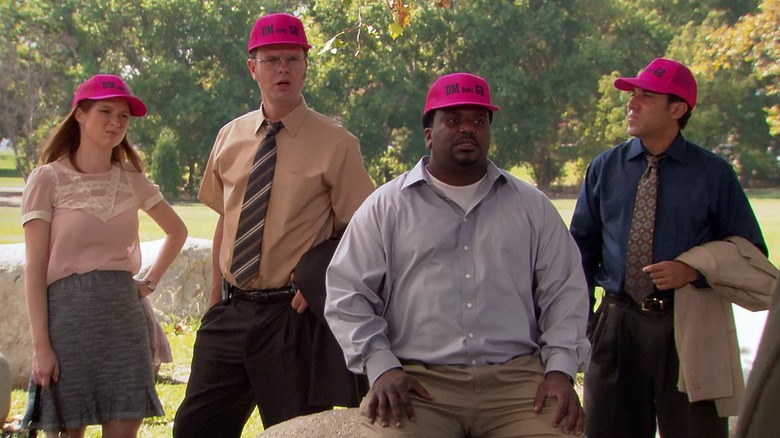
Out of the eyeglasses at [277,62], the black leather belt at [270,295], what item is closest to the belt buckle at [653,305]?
the black leather belt at [270,295]

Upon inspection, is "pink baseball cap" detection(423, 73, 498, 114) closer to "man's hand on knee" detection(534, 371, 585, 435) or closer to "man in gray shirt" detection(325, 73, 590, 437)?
"man in gray shirt" detection(325, 73, 590, 437)

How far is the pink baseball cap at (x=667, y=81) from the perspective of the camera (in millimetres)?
4203

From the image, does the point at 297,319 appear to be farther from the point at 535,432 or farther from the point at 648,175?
the point at 648,175

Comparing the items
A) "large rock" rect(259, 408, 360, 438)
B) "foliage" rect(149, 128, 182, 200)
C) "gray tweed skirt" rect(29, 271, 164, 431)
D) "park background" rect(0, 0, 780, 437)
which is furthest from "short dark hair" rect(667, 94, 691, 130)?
"foliage" rect(149, 128, 182, 200)

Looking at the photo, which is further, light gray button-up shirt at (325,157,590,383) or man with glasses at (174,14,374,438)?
man with glasses at (174,14,374,438)

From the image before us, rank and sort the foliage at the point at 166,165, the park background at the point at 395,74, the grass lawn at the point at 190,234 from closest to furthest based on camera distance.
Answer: the grass lawn at the point at 190,234 < the park background at the point at 395,74 < the foliage at the point at 166,165

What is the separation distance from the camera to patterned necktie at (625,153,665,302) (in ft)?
13.6

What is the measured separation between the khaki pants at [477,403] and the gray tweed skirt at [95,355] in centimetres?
136

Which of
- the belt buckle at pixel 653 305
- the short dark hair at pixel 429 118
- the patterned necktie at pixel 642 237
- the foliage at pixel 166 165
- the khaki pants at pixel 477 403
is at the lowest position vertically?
the khaki pants at pixel 477 403

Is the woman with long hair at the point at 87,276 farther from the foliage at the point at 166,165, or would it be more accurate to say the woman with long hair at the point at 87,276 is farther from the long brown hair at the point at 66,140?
the foliage at the point at 166,165

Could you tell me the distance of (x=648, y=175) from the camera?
4.26 m

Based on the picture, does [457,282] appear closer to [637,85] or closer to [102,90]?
[637,85]

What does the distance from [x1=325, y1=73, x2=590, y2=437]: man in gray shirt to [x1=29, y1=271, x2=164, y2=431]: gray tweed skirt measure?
1258 millimetres

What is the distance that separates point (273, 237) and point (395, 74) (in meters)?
31.8
